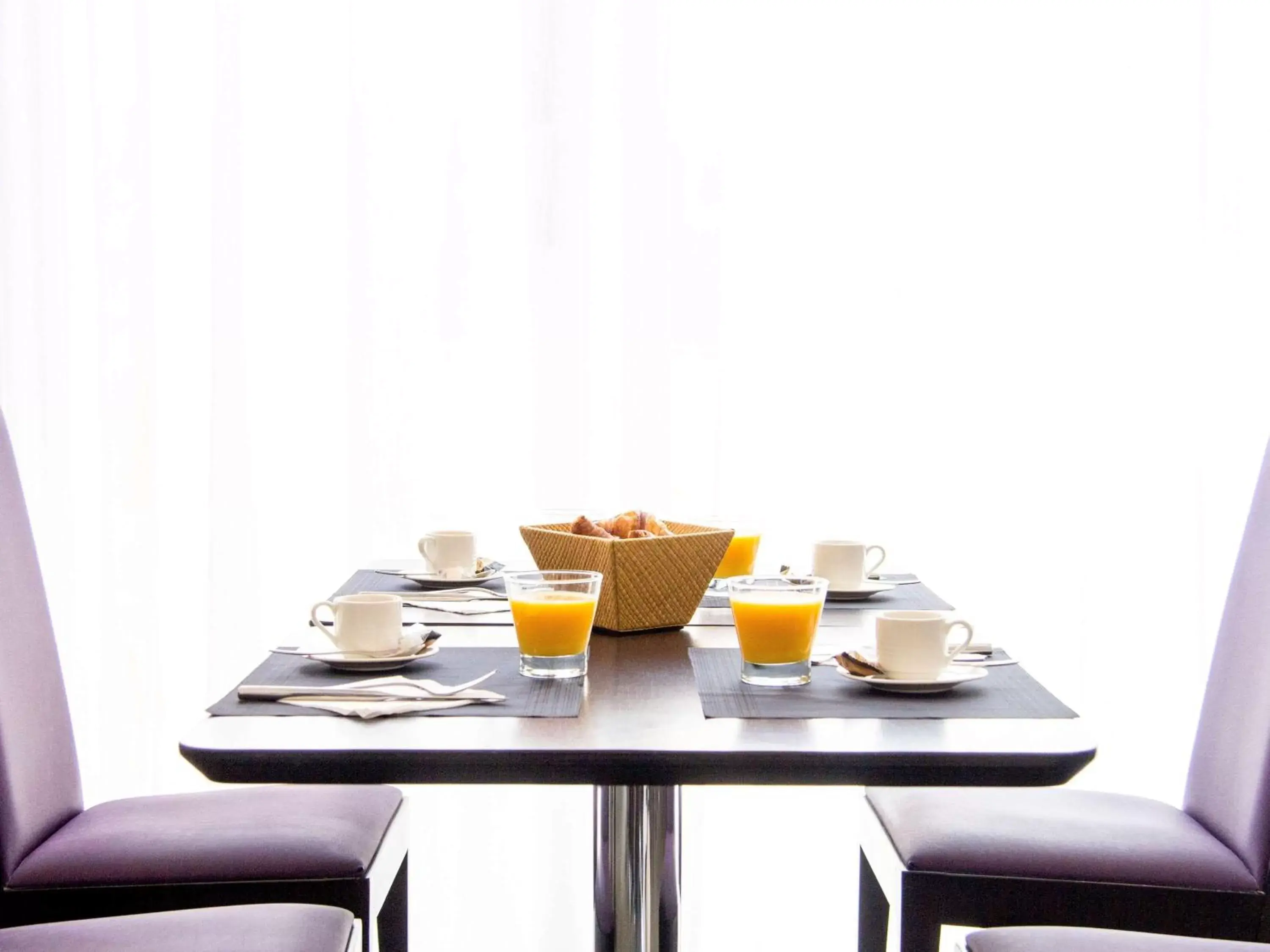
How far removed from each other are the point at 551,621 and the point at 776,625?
0.21m

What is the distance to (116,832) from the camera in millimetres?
1502

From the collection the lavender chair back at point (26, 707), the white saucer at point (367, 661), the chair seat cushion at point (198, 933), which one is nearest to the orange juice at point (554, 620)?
the white saucer at point (367, 661)

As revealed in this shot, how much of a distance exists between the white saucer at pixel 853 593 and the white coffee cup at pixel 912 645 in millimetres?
423

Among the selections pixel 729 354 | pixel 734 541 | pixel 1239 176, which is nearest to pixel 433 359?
pixel 729 354

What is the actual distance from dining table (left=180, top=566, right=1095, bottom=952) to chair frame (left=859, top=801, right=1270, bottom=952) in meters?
0.39

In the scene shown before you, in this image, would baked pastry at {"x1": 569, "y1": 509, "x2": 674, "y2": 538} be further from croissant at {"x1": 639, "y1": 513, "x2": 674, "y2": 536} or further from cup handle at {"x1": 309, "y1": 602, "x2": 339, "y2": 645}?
cup handle at {"x1": 309, "y1": 602, "x2": 339, "y2": 645}

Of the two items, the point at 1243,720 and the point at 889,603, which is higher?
the point at 889,603

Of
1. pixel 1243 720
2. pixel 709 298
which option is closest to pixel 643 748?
pixel 1243 720

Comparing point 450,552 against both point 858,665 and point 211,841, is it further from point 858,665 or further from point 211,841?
point 858,665

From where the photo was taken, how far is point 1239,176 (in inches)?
97.3

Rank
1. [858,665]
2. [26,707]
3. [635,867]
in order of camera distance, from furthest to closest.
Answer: [26,707]
[635,867]
[858,665]

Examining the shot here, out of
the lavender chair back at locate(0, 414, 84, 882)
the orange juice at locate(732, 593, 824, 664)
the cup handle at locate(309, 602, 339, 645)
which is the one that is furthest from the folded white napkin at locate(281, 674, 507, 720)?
the lavender chair back at locate(0, 414, 84, 882)

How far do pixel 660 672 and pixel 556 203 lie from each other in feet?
4.76

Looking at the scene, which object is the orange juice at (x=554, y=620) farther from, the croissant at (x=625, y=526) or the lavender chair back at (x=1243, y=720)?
the lavender chair back at (x=1243, y=720)
